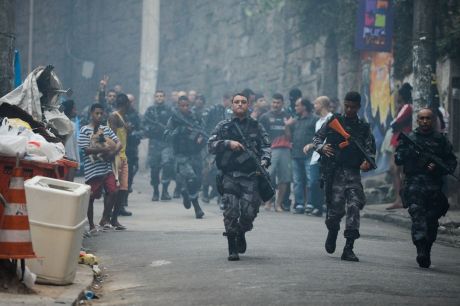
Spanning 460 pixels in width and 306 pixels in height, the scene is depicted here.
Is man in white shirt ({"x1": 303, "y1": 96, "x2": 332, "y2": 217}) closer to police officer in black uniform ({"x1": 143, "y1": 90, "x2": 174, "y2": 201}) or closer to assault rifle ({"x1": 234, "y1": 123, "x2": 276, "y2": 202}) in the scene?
police officer in black uniform ({"x1": 143, "y1": 90, "x2": 174, "y2": 201})

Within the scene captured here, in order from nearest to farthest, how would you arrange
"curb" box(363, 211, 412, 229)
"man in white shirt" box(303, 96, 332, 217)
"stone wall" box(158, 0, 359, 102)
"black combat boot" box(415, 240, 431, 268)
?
"black combat boot" box(415, 240, 431, 268) < "curb" box(363, 211, 412, 229) < "man in white shirt" box(303, 96, 332, 217) < "stone wall" box(158, 0, 359, 102)

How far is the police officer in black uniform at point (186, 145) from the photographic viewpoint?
53.8 feet

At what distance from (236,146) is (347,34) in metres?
→ 12.9

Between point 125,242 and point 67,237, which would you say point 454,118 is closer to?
point 125,242

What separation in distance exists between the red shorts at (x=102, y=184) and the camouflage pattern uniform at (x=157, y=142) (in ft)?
20.6

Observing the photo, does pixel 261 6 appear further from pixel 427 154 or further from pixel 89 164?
pixel 427 154

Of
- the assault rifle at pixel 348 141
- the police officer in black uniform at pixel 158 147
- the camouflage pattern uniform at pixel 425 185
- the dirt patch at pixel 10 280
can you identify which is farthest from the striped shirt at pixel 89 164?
the police officer in black uniform at pixel 158 147

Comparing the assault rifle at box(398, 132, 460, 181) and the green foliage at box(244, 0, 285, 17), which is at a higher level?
the green foliage at box(244, 0, 285, 17)

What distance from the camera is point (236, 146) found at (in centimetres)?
1054

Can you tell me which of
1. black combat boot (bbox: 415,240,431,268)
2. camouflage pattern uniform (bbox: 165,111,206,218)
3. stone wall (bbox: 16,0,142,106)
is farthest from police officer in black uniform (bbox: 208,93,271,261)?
stone wall (bbox: 16,0,142,106)

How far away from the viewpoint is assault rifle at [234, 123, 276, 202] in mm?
10703

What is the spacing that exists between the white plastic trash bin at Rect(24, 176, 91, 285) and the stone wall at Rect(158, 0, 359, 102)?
15.8 metres

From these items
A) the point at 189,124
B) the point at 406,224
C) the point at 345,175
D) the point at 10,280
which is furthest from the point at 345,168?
the point at 189,124

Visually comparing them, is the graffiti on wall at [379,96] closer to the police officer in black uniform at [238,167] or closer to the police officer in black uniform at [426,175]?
the police officer in black uniform at [426,175]
